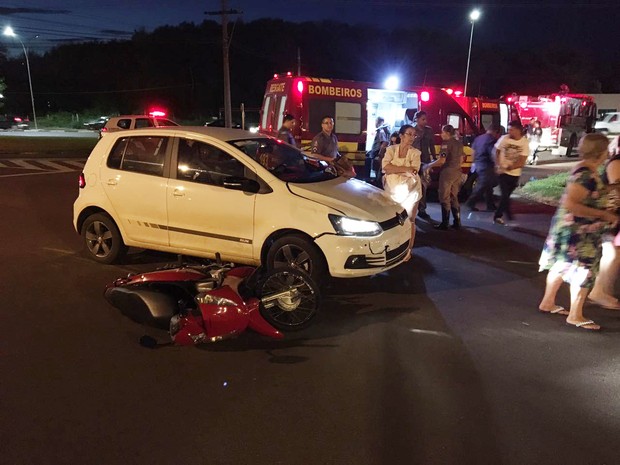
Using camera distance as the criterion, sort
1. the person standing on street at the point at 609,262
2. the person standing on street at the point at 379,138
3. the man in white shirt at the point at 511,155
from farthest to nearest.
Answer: the person standing on street at the point at 379,138 → the man in white shirt at the point at 511,155 → the person standing on street at the point at 609,262

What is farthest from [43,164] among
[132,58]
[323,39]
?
[132,58]

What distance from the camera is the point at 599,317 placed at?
513 centimetres

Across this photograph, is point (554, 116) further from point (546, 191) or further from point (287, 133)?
point (287, 133)

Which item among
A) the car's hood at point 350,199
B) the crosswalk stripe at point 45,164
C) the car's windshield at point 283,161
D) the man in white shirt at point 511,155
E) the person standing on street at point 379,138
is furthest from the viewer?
the crosswalk stripe at point 45,164

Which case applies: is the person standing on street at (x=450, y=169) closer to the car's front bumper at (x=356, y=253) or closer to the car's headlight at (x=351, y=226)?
the car's front bumper at (x=356, y=253)

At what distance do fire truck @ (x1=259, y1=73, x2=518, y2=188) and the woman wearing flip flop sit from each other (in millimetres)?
7439

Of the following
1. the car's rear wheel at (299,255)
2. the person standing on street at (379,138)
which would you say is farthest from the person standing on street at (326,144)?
the car's rear wheel at (299,255)

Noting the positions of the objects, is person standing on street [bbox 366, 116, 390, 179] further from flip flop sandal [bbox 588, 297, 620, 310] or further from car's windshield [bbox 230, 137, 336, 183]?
flip flop sandal [bbox 588, 297, 620, 310]

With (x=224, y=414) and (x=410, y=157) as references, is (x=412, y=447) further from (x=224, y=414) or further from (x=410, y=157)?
(x=410, y=157)

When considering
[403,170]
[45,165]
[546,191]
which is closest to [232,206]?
[403,170]

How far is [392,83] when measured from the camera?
12633mm

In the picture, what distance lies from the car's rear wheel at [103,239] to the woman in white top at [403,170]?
351 centimetres

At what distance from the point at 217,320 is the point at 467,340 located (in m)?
2.18

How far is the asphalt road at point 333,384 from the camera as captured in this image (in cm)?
312
